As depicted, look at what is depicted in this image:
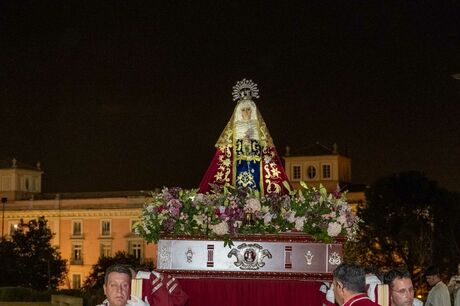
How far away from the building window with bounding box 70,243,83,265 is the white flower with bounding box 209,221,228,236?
259 feet

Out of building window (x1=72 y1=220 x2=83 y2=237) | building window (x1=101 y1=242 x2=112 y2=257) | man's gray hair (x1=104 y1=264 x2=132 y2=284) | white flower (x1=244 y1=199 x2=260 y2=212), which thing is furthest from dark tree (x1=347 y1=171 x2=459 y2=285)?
man's gray hair (x1=104 y1=264 x2=132 y2=284)


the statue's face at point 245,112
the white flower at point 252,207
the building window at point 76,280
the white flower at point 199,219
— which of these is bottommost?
the building window at point 76,280

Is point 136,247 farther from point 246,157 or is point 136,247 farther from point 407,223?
point 246,157

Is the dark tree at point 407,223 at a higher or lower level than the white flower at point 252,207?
higher

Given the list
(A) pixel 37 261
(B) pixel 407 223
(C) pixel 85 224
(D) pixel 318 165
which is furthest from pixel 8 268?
(D) pixel 318 165

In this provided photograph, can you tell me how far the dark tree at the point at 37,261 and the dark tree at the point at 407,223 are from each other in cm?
2301

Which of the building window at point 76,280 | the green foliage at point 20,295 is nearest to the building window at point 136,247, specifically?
the building window at point 76,280

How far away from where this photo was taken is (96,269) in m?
64.1

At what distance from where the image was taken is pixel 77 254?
3501 inches

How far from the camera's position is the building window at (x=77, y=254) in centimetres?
8866

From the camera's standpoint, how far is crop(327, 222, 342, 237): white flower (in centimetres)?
1127

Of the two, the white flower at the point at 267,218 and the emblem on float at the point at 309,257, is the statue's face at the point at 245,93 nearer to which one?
the white flower at the point at 267,218

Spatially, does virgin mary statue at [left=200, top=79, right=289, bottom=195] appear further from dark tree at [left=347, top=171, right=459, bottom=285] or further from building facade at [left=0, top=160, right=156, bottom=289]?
building facade at [left=0, top=160, right=156, bottom=289]

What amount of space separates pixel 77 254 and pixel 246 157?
77466 mm
